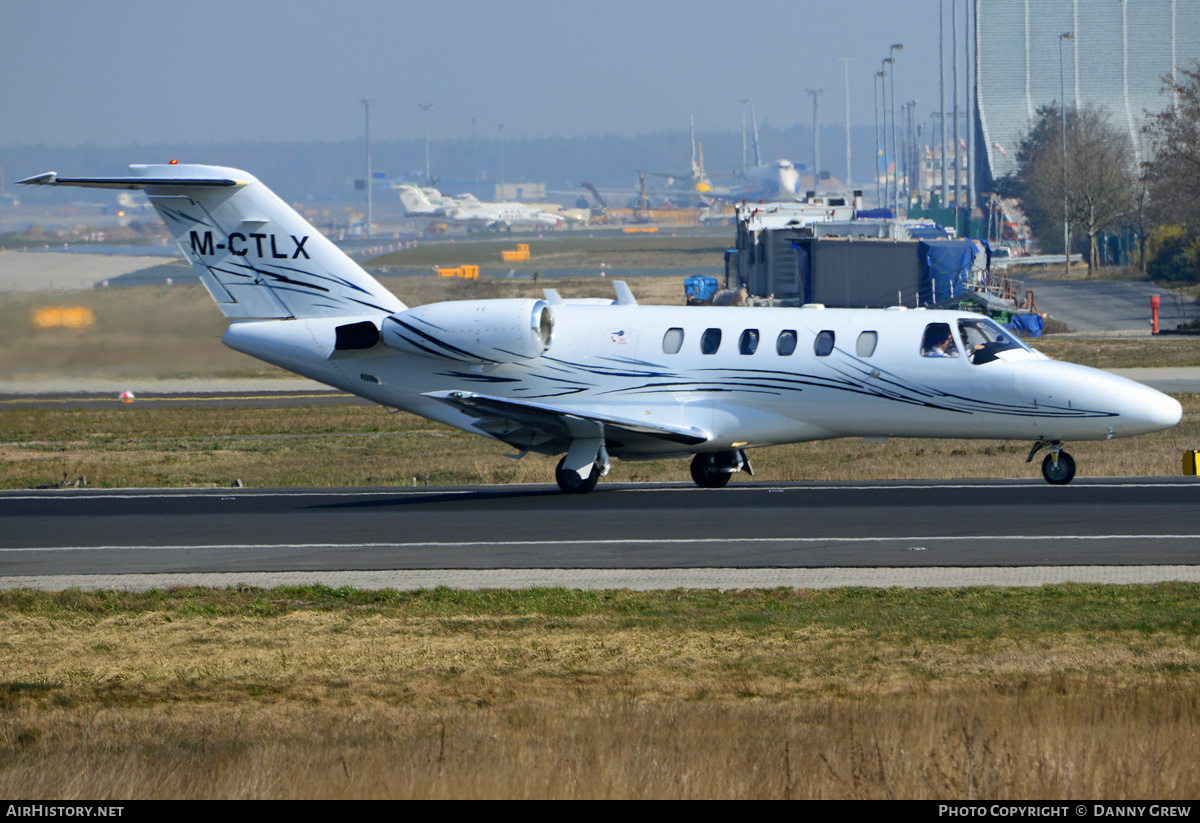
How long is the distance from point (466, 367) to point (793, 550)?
8.46 meters

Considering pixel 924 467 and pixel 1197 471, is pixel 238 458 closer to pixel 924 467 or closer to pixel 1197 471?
pixel 924 467

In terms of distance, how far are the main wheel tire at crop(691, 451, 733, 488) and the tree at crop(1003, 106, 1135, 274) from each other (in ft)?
284

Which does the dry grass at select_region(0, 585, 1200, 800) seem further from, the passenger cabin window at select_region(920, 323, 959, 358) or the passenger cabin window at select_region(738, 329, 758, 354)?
the passenger cabin window at select_region(738, 329, 758, 354)

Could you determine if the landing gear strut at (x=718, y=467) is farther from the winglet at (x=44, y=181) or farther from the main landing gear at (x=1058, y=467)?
the winglet at (x=44, y=181)

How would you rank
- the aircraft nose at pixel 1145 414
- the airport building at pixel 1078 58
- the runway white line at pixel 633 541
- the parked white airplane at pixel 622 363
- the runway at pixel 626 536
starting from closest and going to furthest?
the runway at pixel 626 536, the runway white line at pixel 633 541, the aircraft nose at pixel 1145 414, the parked white airplane at pixel 622 363, the airport building at pixel 1078 58

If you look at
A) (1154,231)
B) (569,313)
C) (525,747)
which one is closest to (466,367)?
(569,313)

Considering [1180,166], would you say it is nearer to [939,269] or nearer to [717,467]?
[939,269]

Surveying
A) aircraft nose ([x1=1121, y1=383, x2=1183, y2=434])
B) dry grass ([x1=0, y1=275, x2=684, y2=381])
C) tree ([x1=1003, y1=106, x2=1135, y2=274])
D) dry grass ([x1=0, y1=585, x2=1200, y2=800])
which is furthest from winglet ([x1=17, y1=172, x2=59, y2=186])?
tree ([x1=1003, y1=106, x2=1135, y2=274])

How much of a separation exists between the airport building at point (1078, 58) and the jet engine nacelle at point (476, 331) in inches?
5410

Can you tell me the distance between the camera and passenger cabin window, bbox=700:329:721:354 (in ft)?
76.9

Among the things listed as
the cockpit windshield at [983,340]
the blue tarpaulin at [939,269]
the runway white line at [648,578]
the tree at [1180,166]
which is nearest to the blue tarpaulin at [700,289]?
the blue tarpaulin at [939,269]

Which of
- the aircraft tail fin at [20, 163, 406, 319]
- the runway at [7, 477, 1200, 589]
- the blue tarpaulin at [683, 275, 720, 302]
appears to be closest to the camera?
the runway at [7, 477, 1200, 589]

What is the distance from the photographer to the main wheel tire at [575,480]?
78.2 ft

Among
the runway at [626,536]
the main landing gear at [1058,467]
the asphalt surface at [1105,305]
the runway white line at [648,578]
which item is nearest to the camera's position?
the runway white line at [648,578]
